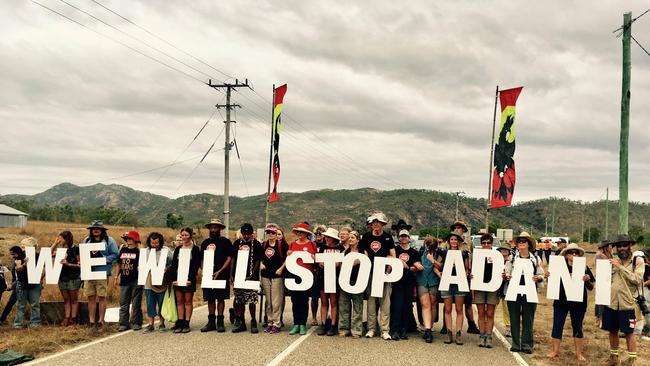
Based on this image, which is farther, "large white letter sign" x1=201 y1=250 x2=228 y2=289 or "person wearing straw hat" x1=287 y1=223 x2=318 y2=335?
"large white letter sign" x1=201 y1=250 x2=228 y2=289

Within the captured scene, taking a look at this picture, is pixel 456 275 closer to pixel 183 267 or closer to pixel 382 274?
pixel 382 274

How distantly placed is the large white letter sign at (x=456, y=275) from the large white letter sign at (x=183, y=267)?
4826 mm

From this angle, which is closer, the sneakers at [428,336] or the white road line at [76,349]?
the white road line at [76,349]

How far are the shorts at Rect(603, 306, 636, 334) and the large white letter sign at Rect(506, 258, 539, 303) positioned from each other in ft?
3.92

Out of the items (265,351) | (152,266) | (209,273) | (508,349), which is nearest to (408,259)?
(508,349)

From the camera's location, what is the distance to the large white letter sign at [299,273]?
430 inches

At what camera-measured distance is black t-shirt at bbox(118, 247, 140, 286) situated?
11344 mm

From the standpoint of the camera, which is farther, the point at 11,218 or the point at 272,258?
the point at 11,218

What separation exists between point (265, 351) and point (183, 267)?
2869 millimetres

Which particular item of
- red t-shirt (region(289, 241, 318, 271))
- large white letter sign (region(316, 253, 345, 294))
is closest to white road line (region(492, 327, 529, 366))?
large white letter sign (region(316, 253, 345, 294))

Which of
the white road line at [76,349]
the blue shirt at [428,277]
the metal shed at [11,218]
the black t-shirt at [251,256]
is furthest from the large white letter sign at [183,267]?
the metal shed at [11,218]

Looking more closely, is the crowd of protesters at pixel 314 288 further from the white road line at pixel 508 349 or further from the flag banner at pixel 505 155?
the flag banner at pixel 505 155

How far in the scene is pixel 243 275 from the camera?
11.1 meters

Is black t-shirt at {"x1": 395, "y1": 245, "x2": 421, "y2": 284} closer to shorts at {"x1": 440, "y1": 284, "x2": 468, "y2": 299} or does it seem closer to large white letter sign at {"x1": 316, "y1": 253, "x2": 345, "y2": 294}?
shorts at {"x1": 440, "y1": 284, "x2": 468, "y2": 299}
